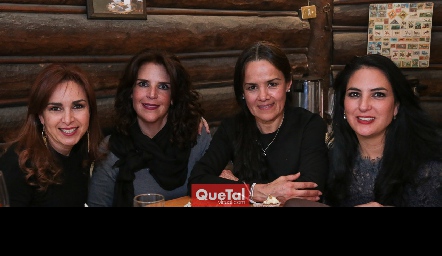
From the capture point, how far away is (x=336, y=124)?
6.90ft

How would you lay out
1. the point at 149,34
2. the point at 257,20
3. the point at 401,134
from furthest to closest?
the point at 257,20
the point at 149,34
the point at 401,134

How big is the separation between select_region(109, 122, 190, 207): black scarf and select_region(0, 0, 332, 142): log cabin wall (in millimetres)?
1072

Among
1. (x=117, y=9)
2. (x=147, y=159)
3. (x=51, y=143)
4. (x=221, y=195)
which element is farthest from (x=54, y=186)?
(x=117, y=9)

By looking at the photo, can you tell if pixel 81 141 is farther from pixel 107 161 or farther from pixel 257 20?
pixel 257 20

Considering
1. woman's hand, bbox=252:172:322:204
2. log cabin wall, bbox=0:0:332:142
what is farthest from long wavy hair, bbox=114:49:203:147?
log cabin wall, bbox=0:0:332:142

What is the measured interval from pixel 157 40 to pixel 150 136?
151cm

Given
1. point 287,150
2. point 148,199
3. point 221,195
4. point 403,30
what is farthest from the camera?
point 403,30

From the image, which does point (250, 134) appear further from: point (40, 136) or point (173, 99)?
point (40, 136)

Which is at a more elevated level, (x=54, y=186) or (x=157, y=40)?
(x=157, y=40)

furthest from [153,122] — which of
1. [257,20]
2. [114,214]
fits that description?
[257,20]

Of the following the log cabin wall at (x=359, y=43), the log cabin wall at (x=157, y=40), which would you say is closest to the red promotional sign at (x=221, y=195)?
the log cabin wall at (x=157, y=40)

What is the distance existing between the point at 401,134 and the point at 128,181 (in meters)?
1.24

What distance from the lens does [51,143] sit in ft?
6.52

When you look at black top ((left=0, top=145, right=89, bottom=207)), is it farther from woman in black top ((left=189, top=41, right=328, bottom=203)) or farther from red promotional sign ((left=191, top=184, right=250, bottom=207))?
red promotional sign ((left=191, top=184, right=250, bottom=207))
